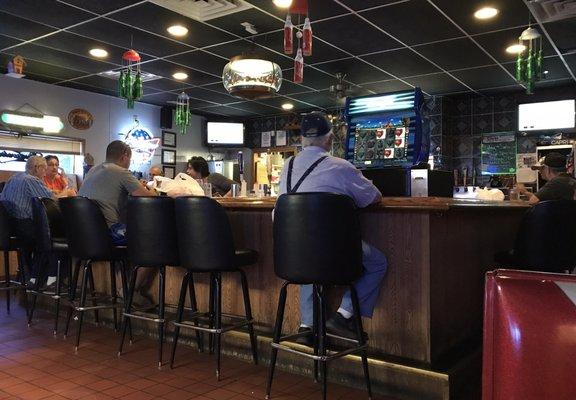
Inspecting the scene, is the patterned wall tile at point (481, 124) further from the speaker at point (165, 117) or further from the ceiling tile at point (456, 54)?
the speaker at point (165, 117)

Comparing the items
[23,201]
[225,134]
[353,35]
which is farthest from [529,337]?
[225,134]

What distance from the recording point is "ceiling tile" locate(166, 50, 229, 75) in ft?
21.2

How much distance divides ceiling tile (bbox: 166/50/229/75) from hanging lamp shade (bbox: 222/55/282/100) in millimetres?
2012

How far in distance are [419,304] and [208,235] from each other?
1227 millimetres

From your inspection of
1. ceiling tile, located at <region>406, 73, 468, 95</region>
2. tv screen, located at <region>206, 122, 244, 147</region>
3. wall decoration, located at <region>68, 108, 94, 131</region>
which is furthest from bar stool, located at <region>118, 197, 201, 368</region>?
tv screen, located at <region>206, 122, 244, 147</region>

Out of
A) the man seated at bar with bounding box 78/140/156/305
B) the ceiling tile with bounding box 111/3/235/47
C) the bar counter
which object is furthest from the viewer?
the ceiling tile with bounding box 111/3/235/47

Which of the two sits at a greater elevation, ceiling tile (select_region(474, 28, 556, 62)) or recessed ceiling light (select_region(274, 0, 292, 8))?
recessed ceiling light (select_region(274, 0, 292, 8))

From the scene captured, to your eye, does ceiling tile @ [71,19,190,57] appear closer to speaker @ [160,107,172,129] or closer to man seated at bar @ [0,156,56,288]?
man seated at bar @ [0,156,56,288]

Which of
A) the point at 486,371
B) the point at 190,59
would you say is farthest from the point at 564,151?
the point at 486,371

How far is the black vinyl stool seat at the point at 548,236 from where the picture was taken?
3.16 meters

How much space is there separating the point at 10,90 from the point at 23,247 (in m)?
3.99

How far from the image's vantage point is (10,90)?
7699 mm

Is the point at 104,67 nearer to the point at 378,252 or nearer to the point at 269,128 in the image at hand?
the point at 269,128

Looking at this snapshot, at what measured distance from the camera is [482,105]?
8.64 meters
